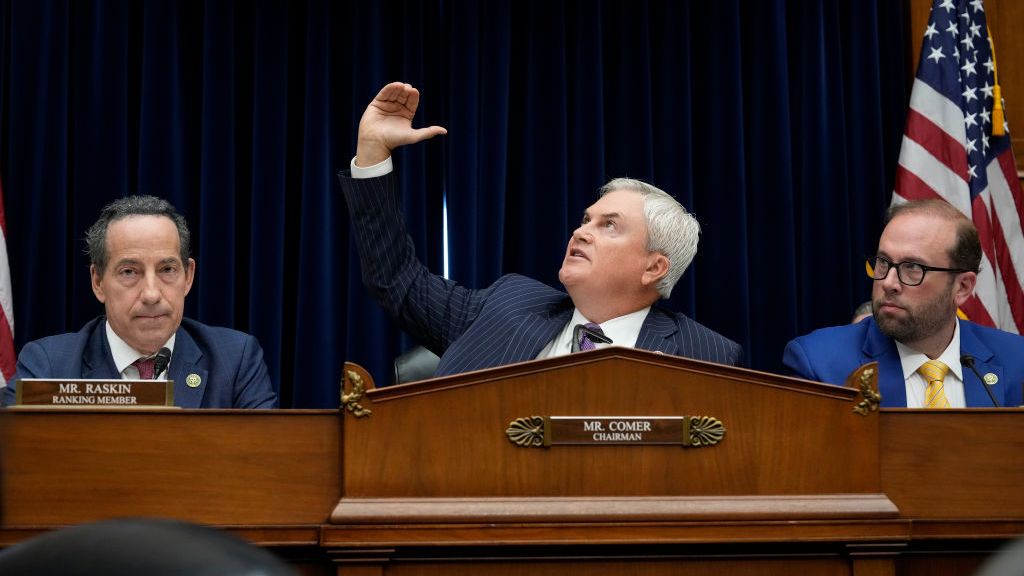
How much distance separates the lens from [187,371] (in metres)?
3.02

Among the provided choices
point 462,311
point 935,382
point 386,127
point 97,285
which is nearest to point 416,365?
point 462,311

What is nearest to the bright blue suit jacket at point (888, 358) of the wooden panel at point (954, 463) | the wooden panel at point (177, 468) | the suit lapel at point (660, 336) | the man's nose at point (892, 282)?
the man's nose at point (892, 282)

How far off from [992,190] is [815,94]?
2.48 feet

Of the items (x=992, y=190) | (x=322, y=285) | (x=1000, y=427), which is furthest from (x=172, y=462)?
(x=992, y=190)

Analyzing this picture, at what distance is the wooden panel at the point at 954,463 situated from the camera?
1.96 m

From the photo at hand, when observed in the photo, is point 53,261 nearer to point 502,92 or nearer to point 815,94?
point 502,92

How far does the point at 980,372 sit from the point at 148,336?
6.84ft

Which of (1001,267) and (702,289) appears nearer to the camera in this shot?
(1001,267)

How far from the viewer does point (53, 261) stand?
4.23m

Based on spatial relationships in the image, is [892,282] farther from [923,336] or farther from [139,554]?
[139,554]

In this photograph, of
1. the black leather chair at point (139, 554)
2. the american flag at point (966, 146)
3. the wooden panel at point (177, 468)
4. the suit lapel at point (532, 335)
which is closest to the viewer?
the black leather chair at point (139, 554)

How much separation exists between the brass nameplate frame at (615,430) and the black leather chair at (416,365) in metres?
1.31

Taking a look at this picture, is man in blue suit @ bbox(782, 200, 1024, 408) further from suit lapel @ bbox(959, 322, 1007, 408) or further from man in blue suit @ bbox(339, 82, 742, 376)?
man in blue suit @ bbox(339, 82, 742, 376)

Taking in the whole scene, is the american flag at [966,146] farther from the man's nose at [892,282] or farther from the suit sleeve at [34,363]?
the suit sleeve at [34,363]
